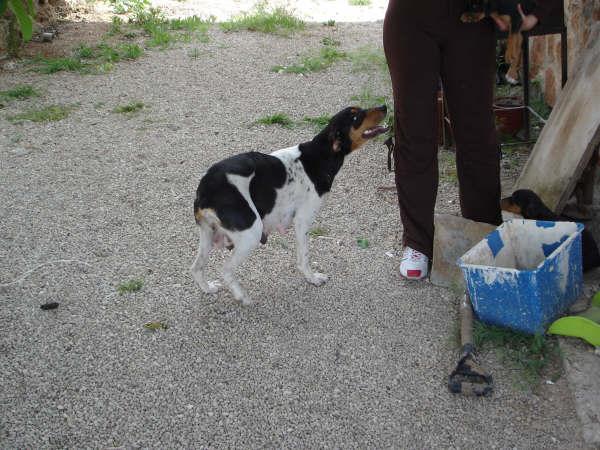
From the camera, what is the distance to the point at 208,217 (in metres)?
3.59

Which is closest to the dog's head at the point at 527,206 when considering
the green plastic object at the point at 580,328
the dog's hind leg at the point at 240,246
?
the green plastic object at the point at 580,328

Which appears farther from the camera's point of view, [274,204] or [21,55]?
[21,55]

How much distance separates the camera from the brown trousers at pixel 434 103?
3.37 metres

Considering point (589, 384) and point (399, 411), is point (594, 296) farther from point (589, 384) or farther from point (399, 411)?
point (399, 411)

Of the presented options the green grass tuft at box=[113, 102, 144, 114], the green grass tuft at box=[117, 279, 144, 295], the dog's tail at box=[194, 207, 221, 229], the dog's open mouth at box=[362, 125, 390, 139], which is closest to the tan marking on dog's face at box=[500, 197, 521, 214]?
the dog's open mouth at box=[362, 125, 390, 139]

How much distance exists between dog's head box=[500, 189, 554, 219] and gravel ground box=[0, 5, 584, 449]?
26.7 inches

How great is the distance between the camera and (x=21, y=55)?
909 cm

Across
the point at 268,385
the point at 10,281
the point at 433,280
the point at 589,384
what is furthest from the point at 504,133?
the point at 10,281

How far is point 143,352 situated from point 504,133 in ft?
12.9

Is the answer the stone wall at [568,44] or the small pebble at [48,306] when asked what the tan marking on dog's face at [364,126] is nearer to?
the stone wall at [568,44]

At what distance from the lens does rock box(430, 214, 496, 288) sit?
3848 millimetres

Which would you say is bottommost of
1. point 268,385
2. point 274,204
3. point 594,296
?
point 268,385

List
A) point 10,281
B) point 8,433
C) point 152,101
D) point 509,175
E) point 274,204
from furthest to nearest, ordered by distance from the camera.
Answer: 1. point 152,101
2. point 509,175
3. point 10,281
4. point 274,204
5. point 8,433

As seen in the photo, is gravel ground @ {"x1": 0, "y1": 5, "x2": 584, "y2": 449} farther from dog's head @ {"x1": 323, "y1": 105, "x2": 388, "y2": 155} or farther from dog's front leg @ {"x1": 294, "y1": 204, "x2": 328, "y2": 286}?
dog's head @ {"x1": 323, "y1": 105, "x2": 388, "y2": 155}
